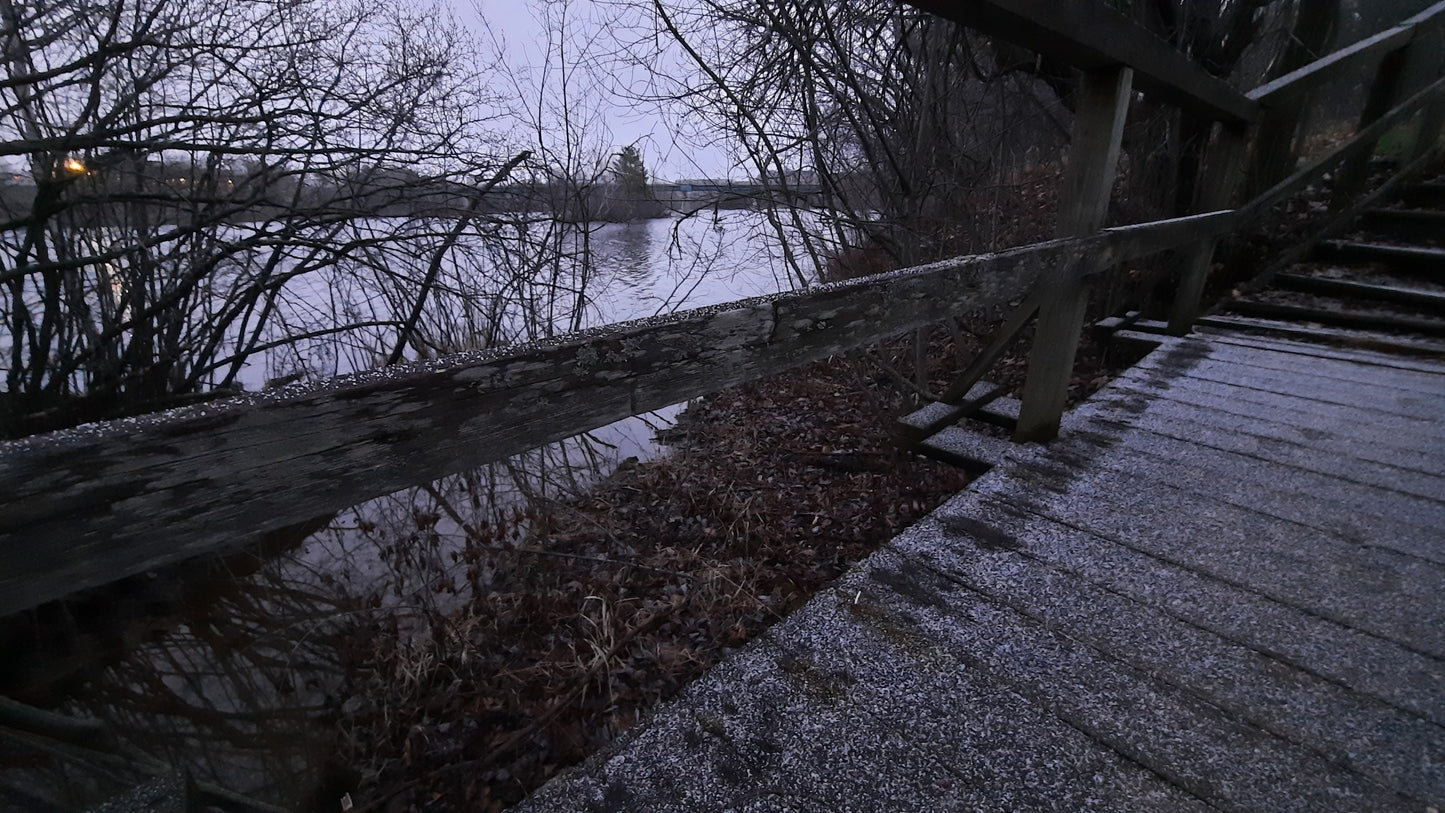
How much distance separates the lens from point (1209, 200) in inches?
157

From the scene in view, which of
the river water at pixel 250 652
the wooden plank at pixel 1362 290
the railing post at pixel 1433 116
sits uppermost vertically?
the railing post at pixel 1433 116

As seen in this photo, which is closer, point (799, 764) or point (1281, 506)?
point (799, 764)

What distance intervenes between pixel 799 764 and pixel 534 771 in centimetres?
154

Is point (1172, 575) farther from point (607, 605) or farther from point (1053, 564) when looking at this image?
point (607, 605)

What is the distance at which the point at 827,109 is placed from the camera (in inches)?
174

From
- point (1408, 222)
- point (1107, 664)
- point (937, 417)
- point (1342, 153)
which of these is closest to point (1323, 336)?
point (1342, 153)

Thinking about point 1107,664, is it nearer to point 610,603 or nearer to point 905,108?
point 610,603

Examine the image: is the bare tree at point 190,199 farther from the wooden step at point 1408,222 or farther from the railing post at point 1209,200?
the wooden step at point 1408,222

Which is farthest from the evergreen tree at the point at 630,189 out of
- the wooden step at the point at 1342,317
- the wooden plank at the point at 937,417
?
the wooden step at the point at 1342,317

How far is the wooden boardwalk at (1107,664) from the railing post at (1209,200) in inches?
68.3

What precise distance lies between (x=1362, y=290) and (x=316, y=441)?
5904 mm

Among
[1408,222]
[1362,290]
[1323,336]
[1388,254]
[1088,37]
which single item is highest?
[1088,37]

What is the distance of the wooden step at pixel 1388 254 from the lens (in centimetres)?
422

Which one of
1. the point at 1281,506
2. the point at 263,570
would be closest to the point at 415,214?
the point at 263,570
